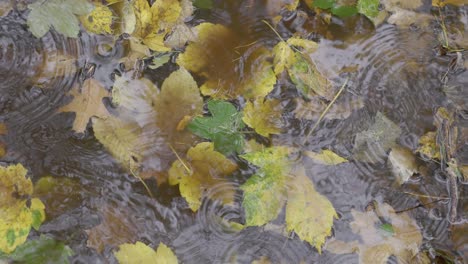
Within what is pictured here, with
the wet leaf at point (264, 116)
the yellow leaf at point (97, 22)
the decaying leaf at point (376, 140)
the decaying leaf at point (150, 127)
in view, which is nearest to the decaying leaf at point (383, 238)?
the decaying leaf at point (376, 140)

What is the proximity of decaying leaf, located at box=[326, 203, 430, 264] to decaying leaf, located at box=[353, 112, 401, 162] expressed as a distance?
171 millimetres

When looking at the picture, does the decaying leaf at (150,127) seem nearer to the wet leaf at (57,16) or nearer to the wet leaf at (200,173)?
the wet leaf at (200,173)

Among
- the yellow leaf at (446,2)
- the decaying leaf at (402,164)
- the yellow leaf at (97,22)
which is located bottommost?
the decaying leaf at (402,164)

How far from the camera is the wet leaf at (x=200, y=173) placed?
59.1 inches

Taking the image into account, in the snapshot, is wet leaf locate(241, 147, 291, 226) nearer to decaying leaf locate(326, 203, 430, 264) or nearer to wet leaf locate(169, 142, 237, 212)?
wet leaf locate(169, 142, 237, 212)

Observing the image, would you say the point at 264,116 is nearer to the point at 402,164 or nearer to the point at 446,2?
the point at 402,164

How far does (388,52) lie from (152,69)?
84cm

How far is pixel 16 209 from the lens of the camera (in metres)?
1.45

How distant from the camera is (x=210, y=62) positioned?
5.25ft

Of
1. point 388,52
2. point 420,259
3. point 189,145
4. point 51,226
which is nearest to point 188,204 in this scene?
point 189,145

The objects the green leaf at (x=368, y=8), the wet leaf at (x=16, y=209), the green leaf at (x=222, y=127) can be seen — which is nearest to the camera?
the wet leaf at (x=16, y=209)

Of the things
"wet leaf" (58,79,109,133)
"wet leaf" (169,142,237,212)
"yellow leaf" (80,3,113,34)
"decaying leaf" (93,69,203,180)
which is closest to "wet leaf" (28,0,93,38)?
"yellow leaf" (80,3,113,34)

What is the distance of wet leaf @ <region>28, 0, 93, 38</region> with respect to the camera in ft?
5.15

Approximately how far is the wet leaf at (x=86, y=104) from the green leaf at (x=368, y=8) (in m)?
0.95
